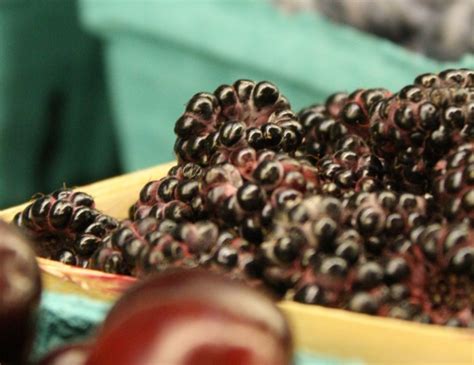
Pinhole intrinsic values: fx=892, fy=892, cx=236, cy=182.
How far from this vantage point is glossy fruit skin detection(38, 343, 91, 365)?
0.46 metres

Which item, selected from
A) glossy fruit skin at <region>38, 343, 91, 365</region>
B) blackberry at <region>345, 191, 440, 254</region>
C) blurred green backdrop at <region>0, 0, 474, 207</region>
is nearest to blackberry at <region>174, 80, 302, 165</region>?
blackberry at <region>345, 191, 440, 254</region>

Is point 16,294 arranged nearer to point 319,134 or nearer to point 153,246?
point 153,246

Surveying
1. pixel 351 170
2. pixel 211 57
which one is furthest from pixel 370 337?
pixel 211 57

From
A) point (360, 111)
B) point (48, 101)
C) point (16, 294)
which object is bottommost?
point (48, 101)

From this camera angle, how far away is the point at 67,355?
462 mm

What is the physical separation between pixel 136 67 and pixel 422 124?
1.18m

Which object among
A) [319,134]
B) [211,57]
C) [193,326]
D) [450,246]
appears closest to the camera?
[193,326]

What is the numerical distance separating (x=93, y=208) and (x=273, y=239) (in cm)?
20

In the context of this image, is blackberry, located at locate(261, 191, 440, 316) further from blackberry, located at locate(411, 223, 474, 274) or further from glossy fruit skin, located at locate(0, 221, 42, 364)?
glossy fruit skin, located at locate(0, 221, 42, 364)

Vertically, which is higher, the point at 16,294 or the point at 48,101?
the point at 16,294

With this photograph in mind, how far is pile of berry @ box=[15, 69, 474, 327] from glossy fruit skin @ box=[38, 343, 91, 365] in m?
0.09

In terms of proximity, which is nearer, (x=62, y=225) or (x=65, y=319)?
(x=65, y=319)

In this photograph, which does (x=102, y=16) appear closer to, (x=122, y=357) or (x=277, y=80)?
(x=277, y=80)

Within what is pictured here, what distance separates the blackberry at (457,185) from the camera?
0.53m
